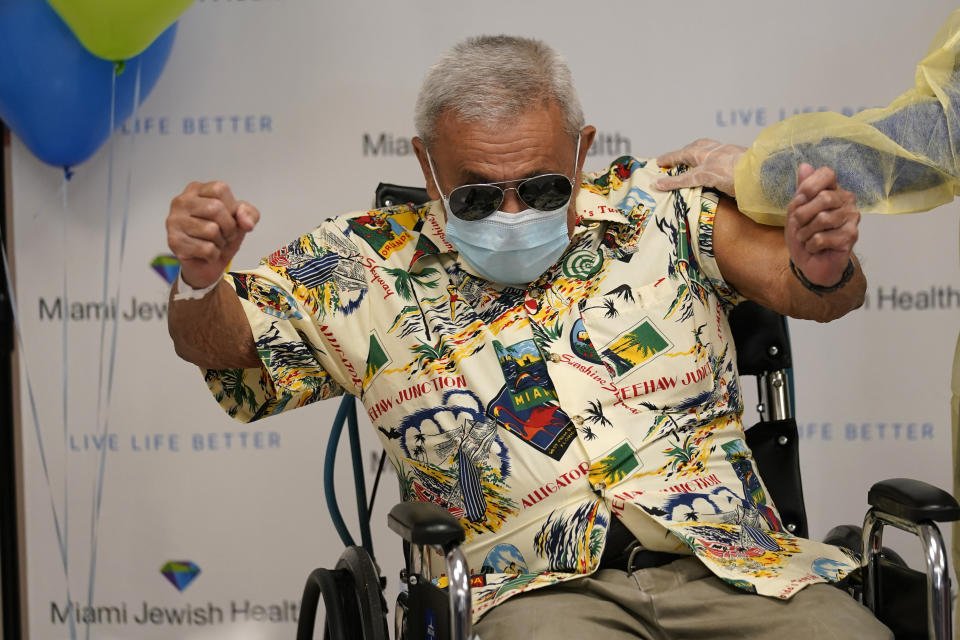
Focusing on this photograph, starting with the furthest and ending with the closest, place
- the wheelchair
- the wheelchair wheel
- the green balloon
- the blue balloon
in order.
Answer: the blue balloon → the green balloon → the wheelchair wheel → the wheelchair

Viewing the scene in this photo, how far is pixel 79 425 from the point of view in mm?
2953

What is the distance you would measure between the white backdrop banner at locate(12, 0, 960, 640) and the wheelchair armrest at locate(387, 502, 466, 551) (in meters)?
1.43

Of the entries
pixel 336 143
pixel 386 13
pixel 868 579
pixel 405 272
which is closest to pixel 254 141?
pixel 336 143

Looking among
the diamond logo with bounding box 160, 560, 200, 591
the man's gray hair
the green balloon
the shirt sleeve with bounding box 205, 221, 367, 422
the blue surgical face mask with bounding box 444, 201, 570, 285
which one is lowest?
the diamond logo with bounding box 160, 560, 200, 591

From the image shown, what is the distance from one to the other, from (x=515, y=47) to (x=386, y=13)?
101 centimetres

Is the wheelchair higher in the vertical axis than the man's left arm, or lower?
lower

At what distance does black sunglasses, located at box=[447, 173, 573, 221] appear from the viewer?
1.85 m

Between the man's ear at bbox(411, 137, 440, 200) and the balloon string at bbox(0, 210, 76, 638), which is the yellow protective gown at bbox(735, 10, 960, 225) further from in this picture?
the balloon string at bbox(0, 210, 76, 638)

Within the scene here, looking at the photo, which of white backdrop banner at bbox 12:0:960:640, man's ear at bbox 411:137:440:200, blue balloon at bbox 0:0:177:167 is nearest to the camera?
man's ear at bbox 411:137:440:200

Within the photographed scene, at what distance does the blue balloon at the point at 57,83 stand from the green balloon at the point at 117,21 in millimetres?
57

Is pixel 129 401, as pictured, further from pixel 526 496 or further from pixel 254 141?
pixel 526 496

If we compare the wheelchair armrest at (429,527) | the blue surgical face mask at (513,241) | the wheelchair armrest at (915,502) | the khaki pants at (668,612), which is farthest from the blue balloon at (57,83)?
the wheelchair armrest at (915,502)

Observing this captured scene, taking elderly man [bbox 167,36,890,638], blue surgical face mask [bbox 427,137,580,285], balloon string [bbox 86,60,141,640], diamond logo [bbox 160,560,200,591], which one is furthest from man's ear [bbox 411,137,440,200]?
diamond logo [bbox 160,560,200,591]

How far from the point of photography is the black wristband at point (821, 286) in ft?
5.56
